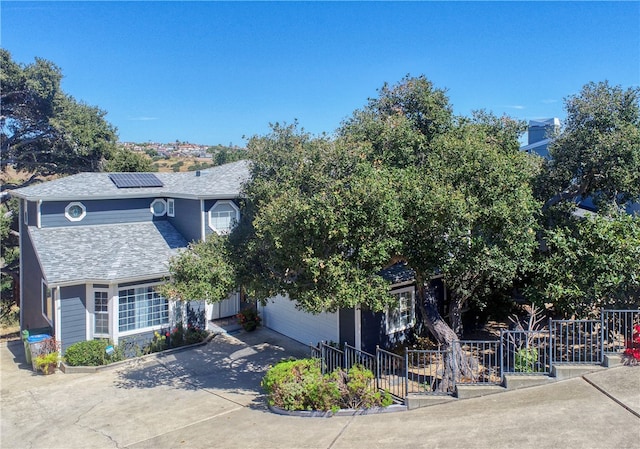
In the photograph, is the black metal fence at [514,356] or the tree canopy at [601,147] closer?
the black metal fence at [514,356]

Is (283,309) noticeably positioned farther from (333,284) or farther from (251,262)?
(333,284)

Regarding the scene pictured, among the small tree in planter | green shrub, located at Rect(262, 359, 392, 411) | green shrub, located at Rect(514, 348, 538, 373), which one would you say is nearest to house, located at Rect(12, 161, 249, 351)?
the small tree in planter

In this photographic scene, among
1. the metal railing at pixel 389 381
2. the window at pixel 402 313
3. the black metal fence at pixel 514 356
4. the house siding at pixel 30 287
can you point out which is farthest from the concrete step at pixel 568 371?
the house siding at pixel 30 287

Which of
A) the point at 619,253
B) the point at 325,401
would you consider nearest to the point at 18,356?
the point at 325,401

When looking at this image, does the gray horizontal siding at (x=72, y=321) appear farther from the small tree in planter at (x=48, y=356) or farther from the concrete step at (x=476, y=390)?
the concrete step at (x=476, y=390)

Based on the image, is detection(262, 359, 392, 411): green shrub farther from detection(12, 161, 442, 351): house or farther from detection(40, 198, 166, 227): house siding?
detection(40, 198, 166, 227): house siding

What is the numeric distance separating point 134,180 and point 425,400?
15.9 metres

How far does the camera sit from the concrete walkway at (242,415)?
7595mm

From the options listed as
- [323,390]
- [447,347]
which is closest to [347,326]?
[447,347]

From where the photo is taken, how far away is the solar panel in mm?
20059

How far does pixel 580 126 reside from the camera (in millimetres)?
13141

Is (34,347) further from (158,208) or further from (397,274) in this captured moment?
(397,274)

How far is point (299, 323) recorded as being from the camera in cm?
1662

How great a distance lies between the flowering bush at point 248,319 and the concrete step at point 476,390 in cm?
980
